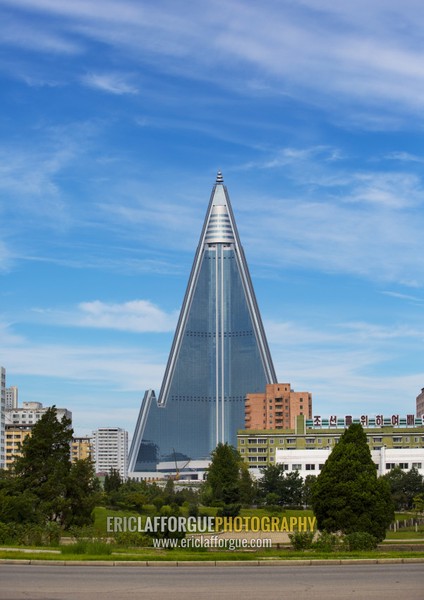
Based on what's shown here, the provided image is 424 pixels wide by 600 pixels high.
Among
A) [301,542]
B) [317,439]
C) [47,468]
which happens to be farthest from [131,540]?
[317,439]

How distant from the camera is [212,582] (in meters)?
20.4

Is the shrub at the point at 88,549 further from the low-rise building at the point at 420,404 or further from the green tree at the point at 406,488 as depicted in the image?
the low-rise building at the point at 420,404

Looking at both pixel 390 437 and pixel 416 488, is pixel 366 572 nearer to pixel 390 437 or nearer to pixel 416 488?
pixel 416 488

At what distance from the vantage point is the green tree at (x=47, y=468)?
47000 mm

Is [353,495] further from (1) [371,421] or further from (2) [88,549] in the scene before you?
(1) [371,421]

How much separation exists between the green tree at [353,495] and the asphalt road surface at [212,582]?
18581 mm

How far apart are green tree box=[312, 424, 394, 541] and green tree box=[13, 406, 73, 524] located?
12286mm

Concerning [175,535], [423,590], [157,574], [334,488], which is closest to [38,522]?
[175,535]

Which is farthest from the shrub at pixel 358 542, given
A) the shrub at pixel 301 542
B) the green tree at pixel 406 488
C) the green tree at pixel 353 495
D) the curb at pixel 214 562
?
the green tree at pixel 406 488

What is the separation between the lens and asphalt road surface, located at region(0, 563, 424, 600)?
17.9 m

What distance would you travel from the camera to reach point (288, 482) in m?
98.2

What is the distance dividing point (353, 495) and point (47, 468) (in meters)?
15.2

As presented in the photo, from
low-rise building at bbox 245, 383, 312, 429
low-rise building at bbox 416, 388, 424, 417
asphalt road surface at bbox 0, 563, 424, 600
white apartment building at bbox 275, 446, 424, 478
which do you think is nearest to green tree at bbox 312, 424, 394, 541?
asphalt road surface at bbox 0, 563, 424, 600

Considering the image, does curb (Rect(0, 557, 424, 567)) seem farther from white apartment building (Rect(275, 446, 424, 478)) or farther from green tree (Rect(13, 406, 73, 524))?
white apartment building (Rect(275, 446, 424, 478))
